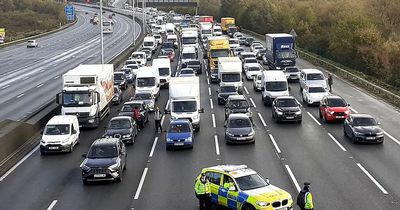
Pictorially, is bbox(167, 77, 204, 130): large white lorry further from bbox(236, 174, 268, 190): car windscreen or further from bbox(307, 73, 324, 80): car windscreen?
bbox(236, 174, 268, 190): car windscreen

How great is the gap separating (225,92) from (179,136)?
14.9 meters

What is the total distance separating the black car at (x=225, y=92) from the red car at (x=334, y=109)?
350 inches

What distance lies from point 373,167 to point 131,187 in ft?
36.6

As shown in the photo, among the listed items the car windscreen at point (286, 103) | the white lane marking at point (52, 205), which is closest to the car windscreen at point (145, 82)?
the car windscreen at point (286, 103)

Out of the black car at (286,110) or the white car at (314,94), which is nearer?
the black car at (286,110)

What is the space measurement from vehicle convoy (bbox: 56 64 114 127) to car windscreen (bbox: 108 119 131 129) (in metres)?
3.78

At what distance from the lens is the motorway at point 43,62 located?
49784 millimetres

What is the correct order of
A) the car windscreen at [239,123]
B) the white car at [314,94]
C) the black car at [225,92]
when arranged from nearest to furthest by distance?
the car windscreen at [239,123]
the white car at [314,94]
the black car at [225,92]

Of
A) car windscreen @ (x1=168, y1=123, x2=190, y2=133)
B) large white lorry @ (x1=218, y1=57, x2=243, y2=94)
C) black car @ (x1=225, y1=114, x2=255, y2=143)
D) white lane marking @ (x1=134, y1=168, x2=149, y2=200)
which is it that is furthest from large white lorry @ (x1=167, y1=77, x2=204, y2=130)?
large white lorry @ (x1=218, y1=57, x2=243, y2=94)

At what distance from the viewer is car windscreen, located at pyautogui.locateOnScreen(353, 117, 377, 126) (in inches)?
1276

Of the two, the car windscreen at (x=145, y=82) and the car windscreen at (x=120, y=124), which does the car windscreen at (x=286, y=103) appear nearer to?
the car windscreen at (x=120, y=124)

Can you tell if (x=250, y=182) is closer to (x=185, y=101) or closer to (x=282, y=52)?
(x=185, y=101)

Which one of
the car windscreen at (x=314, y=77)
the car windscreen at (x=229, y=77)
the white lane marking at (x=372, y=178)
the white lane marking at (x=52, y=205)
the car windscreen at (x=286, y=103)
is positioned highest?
the car windscreen at (x=314, y=77)

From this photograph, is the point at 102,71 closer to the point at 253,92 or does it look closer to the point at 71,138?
the point at 71,138
